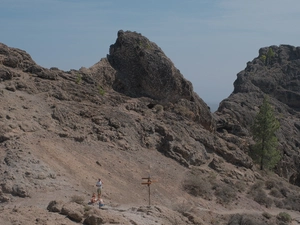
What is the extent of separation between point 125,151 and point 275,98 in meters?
44.6

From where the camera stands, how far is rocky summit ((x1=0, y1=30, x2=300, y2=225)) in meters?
21.1

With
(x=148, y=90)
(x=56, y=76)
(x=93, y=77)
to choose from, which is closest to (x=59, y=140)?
(x=56, y=76)

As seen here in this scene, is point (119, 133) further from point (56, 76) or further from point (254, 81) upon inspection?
point (254, 81)

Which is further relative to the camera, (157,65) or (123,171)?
(157,65)

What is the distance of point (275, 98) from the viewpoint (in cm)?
6962

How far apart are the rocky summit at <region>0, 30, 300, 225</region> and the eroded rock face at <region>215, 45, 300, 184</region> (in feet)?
1.85

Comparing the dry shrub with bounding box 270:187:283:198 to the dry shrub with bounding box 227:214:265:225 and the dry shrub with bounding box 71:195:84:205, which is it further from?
the dry shrub with bounding box 71:195:84:205

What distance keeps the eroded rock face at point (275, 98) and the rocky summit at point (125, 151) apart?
56cm

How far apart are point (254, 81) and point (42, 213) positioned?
57734 millimetres

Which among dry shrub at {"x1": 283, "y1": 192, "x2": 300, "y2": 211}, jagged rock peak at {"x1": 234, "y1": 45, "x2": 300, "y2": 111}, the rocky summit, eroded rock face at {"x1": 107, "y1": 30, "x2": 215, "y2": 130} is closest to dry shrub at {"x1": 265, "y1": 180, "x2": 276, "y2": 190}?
the rocky summit

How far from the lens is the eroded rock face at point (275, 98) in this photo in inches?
1960

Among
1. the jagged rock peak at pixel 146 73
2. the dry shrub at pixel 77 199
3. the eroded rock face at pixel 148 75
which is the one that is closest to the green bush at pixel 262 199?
the eroded rock face at pixel 148 75

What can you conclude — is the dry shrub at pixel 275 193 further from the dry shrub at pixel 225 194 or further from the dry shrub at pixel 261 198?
the dry shrub at pixel 225 194

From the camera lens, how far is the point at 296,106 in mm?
69312
